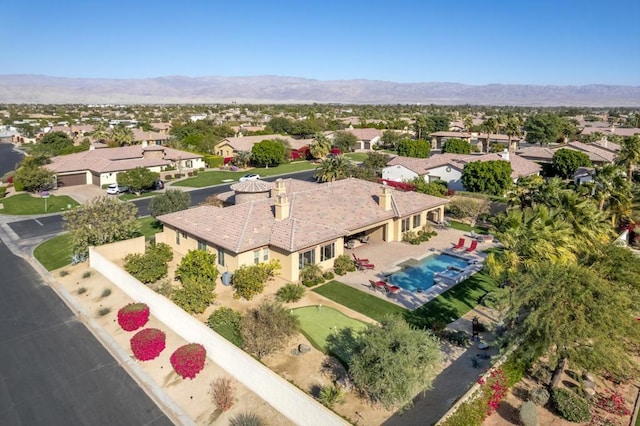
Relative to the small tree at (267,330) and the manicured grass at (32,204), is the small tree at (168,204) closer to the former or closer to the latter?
the manicured grass at (32,204)

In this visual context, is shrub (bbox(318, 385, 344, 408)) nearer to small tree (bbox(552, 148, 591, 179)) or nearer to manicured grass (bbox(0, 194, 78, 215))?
manicured grass (bbox(0, 194, 78, 215))

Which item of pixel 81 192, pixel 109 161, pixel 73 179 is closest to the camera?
pixel 81 192

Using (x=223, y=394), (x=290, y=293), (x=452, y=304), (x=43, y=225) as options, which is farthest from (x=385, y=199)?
(x=43, y=225)

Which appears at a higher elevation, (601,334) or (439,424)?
(601,334)

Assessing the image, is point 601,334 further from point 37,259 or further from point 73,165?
point 73,165

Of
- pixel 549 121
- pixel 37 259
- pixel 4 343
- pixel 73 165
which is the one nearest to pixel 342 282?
pixel 4 343

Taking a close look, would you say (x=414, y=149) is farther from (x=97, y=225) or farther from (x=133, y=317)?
(x=133, y=317)
